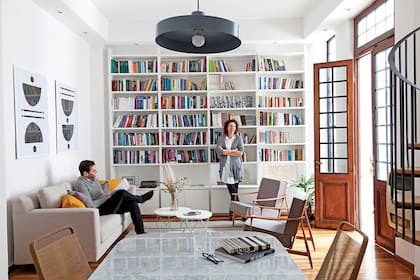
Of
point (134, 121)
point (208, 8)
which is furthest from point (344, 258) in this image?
point (134, 121)

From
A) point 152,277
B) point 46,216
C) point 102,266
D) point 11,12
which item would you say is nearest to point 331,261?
Answer: point 152,277

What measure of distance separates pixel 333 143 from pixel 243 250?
437 centimetres

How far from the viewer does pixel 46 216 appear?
4.37m

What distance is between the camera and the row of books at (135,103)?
23.7 ft

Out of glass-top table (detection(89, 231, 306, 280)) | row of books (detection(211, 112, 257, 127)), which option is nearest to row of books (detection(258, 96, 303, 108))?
row of books (detection(211, 112, 257, 127))

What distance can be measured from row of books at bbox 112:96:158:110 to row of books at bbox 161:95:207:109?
0.17m

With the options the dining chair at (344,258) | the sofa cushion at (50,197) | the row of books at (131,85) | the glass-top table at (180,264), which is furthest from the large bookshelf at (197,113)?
the dining chair at (344,258)

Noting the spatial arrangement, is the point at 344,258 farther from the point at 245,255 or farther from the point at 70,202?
the point at 70,202

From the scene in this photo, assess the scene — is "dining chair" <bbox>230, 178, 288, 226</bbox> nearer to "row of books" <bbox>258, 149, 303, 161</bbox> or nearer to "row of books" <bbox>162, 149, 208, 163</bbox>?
"row of books" <bbox>258, 149, 303, 161</bbox>

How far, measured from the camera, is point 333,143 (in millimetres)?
6242

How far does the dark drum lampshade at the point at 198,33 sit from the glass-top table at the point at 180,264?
127 cm

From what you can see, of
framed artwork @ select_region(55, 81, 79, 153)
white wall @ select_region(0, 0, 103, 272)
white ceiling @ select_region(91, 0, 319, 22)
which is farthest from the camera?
white ceiling @ select_region(91, 0, 319, 22)

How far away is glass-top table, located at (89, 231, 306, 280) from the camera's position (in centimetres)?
193

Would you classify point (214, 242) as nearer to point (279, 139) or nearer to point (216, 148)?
point (216, 148)
